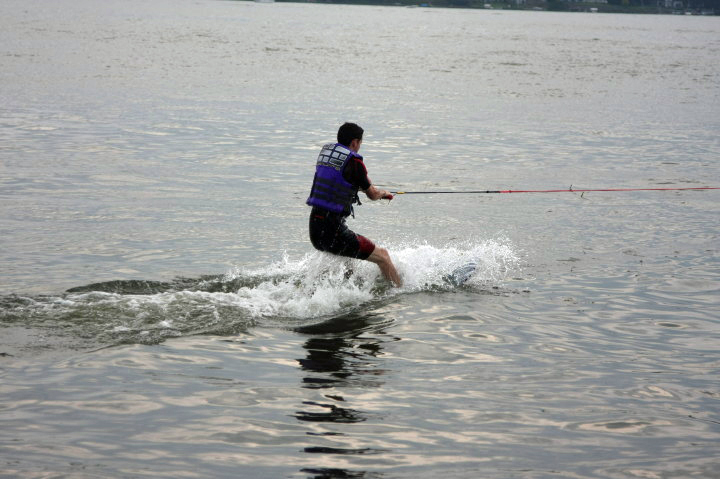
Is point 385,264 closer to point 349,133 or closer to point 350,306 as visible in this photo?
point 350,306

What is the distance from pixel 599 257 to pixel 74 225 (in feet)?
26.8

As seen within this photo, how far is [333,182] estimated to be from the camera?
33.1 ft

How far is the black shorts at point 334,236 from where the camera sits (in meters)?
10.1

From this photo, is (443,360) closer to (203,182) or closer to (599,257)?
(599,257)

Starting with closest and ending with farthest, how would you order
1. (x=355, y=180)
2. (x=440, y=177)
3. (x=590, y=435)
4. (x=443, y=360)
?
(x=590, y=435) → (x=443, y=360) → (x=355, y=180) → (x=440, y=177)

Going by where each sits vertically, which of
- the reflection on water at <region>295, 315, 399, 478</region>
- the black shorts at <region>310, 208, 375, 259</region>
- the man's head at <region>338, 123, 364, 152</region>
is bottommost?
the reflection on water at <region>295, 315, 399, 478</region>

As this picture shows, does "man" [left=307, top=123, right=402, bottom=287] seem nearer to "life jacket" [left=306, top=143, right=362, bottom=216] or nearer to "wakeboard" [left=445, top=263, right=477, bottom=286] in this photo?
"life jacket" [left=306, top=143, right=362, bottom=216]

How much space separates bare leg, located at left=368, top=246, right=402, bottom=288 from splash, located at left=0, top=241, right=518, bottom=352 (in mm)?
152

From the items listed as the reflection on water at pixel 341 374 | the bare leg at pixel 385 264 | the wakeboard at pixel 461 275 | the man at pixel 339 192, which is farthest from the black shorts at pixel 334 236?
the wakeboard at pixel 461 275

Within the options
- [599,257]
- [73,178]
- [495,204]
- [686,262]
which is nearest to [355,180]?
[599,257]

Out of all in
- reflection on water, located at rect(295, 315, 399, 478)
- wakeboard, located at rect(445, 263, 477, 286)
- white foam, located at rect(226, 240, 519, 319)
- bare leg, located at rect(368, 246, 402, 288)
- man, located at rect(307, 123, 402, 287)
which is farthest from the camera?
wakeboard, located at rect(445, 263, 477, 286)

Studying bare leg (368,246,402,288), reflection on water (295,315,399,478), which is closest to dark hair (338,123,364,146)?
bare leg (368,246,402,288)

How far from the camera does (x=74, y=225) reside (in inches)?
567

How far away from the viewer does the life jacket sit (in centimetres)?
997
